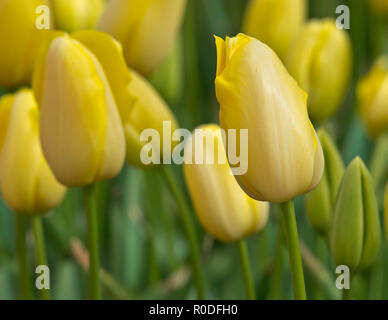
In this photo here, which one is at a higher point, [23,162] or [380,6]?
[380,6]

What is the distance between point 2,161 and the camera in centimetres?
37

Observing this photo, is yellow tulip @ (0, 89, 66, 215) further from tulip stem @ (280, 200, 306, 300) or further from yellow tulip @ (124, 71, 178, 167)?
tulip stem @ (280, 200, 306, 300)

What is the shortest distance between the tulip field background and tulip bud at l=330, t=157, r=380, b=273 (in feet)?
0.28

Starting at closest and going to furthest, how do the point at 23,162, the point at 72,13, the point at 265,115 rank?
1. the point at 265,115
2. the point at 23,162
3. the point at 72,13

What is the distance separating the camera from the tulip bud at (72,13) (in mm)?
475

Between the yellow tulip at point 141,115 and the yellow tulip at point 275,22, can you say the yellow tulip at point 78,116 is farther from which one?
the yellow tulip at point 275,22

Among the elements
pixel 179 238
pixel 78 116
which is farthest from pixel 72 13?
pixel 179 238

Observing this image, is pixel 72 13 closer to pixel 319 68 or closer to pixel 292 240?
pixel 319 68

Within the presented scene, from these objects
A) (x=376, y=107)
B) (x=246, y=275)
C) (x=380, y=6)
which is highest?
(x=380, y=6)

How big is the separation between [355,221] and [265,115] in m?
0.09

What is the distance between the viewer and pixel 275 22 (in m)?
0.48

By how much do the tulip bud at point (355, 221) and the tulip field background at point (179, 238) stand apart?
0.28 feet

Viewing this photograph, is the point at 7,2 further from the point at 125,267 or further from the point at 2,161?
the point at 125,267

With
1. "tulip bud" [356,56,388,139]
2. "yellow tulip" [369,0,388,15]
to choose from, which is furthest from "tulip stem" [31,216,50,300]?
"yellow tulip" [369,0,388,15]
